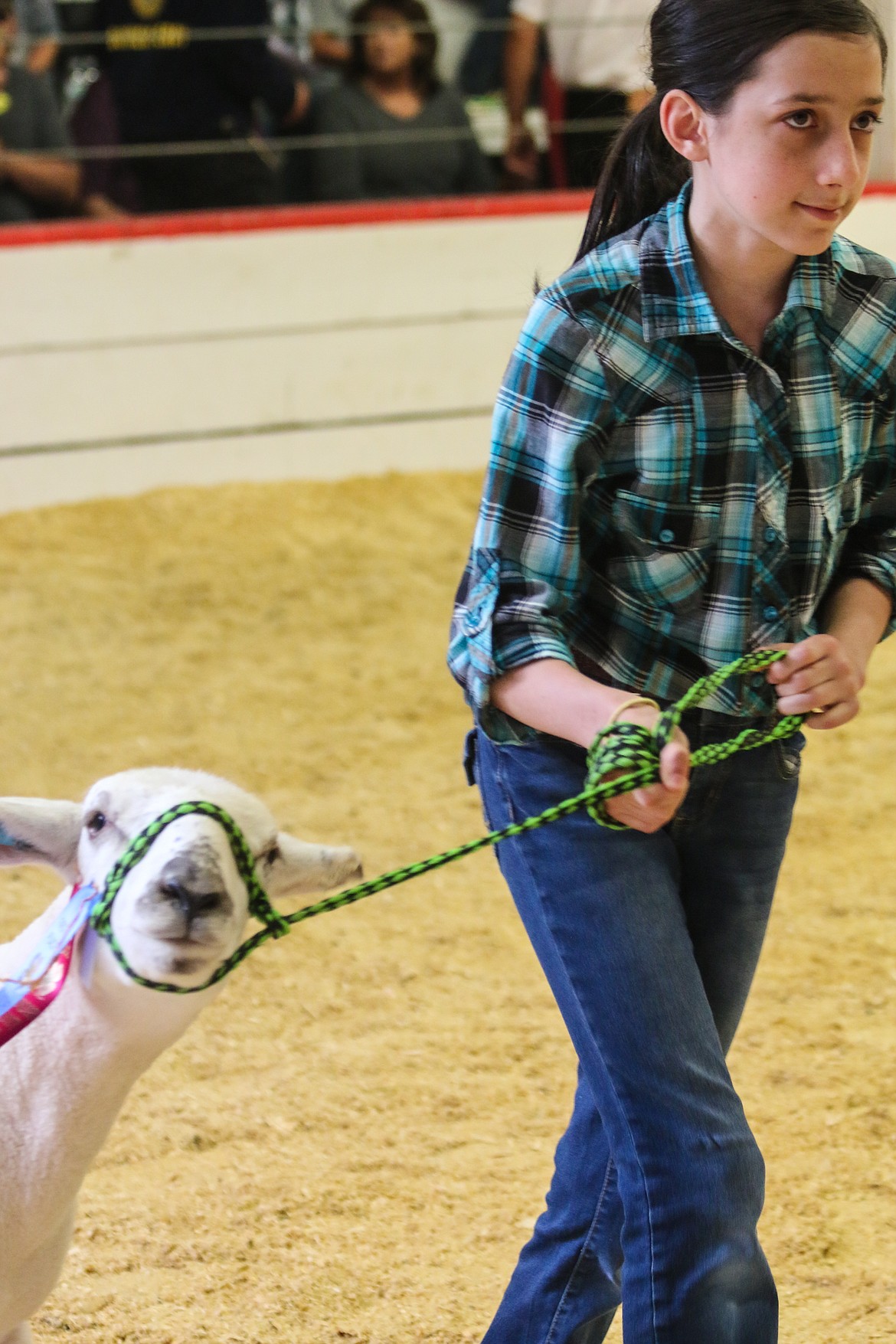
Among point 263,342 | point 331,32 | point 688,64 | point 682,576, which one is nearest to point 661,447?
point 682,576

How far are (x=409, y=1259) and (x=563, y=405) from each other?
1.30m

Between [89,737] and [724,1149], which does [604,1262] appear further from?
[89,737]

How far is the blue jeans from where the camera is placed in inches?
47.8

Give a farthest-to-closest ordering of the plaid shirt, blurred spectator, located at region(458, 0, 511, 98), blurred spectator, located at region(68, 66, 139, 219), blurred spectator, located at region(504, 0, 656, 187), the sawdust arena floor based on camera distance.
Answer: blurred spectator, located at region(458, 0, 511, 98), blurred spectator, located at region(504, 0, 656, 187), blurred spectator, located at region(68, 66, 139, 219), the sawdust arena floor, the plaid shirt

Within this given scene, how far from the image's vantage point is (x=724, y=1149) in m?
1.21

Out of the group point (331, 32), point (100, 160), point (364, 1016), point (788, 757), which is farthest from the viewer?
point (331, 32)

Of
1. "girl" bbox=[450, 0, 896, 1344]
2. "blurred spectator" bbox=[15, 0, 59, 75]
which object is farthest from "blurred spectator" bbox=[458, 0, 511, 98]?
"girl" bbox=[450, 0, 896, 1344]

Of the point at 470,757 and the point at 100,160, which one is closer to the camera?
the point at 470,757

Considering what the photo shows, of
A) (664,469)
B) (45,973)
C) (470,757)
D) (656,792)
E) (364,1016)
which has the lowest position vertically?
(364,1016)

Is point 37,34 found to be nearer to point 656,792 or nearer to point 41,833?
point 41,833

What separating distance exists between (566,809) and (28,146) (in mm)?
5016

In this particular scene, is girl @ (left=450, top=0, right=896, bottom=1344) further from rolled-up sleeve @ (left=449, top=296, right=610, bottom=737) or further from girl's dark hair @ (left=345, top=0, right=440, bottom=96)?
girl's dark hair @ (left=345, top=0, right=440, bottom=96)

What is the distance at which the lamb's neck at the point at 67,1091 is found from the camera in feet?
4.72

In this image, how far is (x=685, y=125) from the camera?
1355 mm
